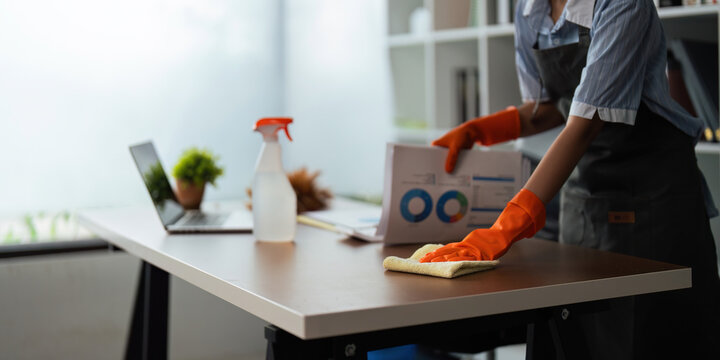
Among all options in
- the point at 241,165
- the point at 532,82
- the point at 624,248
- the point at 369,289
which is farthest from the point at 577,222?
the point at 241,165

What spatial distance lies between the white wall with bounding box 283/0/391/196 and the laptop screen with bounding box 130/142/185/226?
1.31 metres

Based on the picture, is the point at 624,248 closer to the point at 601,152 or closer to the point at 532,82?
the point at 601,152

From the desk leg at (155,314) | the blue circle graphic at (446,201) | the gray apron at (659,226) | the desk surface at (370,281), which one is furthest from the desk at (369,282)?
the desk leg at (155,314)

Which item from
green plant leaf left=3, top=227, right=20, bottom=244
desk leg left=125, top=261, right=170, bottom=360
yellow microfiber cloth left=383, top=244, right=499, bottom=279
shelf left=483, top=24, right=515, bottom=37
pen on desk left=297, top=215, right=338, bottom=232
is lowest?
desk leg left=125, top=261, right=170, bottom=360

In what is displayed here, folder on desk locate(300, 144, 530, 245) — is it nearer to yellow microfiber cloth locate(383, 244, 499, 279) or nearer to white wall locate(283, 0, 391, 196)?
yellow microfiber cloth locate(383, 244, 499, 279)

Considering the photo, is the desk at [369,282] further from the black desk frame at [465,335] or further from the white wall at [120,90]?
the white wall at [120,90]

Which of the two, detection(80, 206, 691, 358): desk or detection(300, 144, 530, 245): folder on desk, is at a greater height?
detection(300, 144, 530, 245): folder on desk

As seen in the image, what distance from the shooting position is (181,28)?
3141mm

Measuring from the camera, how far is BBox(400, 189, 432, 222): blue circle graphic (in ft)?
5.09

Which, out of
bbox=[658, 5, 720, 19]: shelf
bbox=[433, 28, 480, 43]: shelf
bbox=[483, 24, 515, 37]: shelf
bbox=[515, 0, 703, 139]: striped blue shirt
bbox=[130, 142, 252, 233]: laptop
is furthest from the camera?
bbox=[433, 28, 480, 43]: shelf

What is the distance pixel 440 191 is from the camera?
1582 millimetres

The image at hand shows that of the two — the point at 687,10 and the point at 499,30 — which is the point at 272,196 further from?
the point at 499,30

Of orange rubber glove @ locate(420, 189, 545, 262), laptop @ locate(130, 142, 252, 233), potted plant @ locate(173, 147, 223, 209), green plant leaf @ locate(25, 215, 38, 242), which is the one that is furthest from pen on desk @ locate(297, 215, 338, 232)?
green plant leaf @ locate(25, 215, 38, 242)

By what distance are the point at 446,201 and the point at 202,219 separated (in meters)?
0.69
